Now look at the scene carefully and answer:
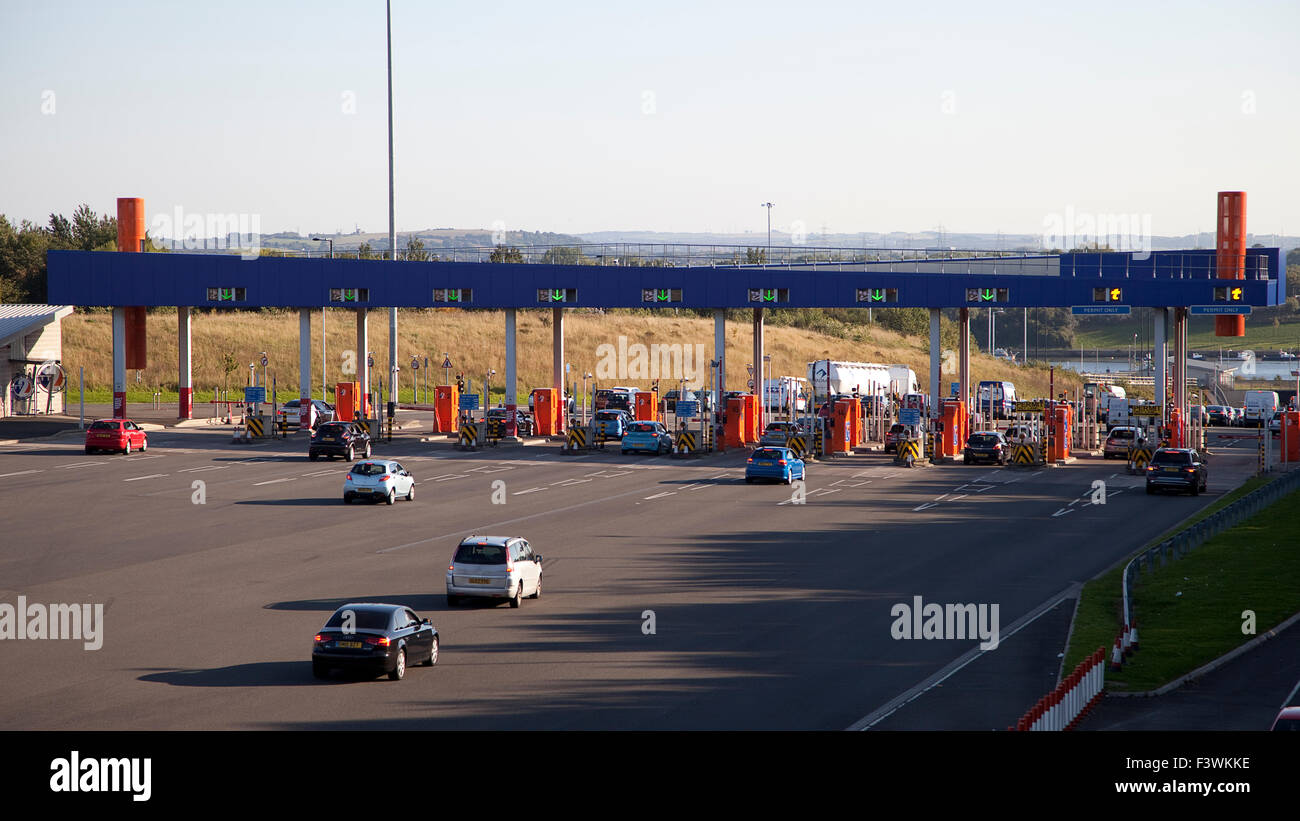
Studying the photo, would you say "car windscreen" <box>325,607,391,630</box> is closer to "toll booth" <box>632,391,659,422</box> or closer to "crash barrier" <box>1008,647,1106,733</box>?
"crash barrier" <box>1008,647,1106,733</box>

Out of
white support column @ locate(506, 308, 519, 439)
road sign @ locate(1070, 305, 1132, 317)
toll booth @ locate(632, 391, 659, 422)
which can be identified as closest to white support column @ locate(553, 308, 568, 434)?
white support column @ locate(506, 308, 519, 439)

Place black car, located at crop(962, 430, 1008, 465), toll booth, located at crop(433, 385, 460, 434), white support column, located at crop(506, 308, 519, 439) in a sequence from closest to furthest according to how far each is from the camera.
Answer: black car, located at crop(962, 430, 1008, 465), white support column, located at crop(506, 308, 519, 439), toll booth, located at crop(433, 385, 460, 434)

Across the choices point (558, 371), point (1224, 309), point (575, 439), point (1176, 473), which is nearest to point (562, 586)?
point (1176, 473)

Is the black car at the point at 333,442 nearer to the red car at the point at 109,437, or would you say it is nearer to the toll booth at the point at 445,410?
the red car at the point at 109,437

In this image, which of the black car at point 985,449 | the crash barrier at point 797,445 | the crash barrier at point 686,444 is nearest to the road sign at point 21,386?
the crash barrier at point 686,444

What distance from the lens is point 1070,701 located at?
1738cm

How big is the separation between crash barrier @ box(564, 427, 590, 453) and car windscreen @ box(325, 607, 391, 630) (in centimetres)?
3874

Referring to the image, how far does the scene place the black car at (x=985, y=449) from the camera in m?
56.0

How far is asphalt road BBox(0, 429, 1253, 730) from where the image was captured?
18609 millimetres

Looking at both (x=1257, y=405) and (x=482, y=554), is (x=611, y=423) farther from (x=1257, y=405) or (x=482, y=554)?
(x=1257, y=405)

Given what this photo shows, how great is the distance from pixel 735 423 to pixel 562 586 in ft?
117

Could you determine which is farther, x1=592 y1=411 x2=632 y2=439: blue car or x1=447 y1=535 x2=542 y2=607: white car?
x1=592 y1=411 x2=632 y2=439: blue car

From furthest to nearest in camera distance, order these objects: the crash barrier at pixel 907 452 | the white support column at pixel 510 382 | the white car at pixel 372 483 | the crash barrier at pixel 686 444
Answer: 1. the white support column at pixel 510 382
2. the crash barrier at pixel 686 444
3. the crash barrier at pixel 907 452
4. the white car at pixel 372 483

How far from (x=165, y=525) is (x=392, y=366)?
33.3m
